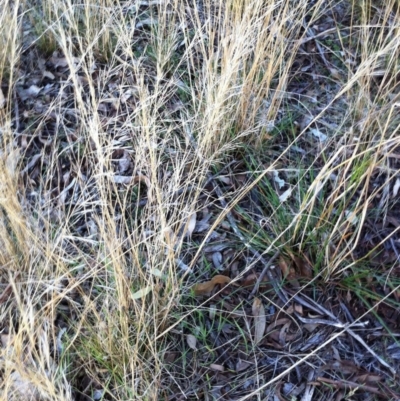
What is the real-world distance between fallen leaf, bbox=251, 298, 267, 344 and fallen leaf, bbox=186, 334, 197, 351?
17 centimetres

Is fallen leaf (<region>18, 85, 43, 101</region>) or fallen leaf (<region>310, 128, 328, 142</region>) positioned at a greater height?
fallen leaf (<region>18, 85, 43, 101</region>)

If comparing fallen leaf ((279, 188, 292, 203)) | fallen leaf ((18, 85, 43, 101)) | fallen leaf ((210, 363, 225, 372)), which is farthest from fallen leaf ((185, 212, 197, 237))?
fallen leaf ((18, 85, 43, 101))

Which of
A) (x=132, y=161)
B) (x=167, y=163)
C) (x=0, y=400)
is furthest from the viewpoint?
(x=132, y=161)

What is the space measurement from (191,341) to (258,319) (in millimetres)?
204

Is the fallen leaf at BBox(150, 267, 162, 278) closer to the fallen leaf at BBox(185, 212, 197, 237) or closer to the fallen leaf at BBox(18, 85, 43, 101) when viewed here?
the fallen leaf at BBox(185, 212, 197, 237)

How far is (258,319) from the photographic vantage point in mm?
1718

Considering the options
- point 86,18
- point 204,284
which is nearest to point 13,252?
point 204,284

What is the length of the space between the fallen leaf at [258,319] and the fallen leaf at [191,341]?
6.8 inches

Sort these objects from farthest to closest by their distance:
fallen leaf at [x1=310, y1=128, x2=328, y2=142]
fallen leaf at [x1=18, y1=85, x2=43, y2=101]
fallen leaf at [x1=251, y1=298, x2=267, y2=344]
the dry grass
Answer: fallen leaf at [x1=18, y1=85, x2=43, y2=101] < fallen leaf at [x1=310, y1=128, x2=328, y2=142] < fallen leaf at [x1=251, y1=298, x2=267, y2=344] < the dry grass

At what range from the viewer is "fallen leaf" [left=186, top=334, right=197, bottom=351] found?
1673 mm

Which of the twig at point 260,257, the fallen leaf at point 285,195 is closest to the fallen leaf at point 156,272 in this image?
the twig at point 260,257

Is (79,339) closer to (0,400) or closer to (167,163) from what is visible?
(0,400)

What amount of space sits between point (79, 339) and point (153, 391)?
10.1 inches

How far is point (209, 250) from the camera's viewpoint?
72.4 inches
